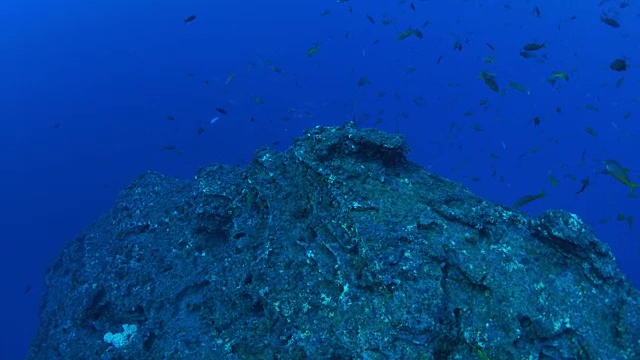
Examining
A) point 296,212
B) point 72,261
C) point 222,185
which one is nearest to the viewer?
point 296,212

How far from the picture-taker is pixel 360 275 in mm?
4035

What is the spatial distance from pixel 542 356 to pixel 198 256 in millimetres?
4188

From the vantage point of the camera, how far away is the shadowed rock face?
3.66 m

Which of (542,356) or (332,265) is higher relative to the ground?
(332,265)

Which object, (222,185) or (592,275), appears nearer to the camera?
(592,275)

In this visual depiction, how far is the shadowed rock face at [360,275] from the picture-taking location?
3.66 meters

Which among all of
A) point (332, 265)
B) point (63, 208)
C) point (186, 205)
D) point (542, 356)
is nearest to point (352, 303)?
point (332, 265)

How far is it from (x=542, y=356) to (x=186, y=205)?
16.4ft

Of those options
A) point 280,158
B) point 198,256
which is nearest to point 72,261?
point 198,256

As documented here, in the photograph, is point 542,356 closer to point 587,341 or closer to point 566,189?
point 587,341

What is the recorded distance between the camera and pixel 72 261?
8.06 metres

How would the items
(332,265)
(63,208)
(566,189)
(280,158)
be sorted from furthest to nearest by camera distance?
(566,189), (63,208), (280,158), (332,265)

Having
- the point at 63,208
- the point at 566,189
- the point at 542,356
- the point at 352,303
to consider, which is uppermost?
the point at 352,303

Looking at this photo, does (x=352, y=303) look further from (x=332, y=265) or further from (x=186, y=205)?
(x=186, y=205)
